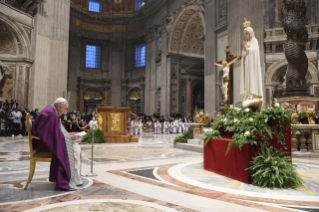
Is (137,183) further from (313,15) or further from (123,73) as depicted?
(123,73)

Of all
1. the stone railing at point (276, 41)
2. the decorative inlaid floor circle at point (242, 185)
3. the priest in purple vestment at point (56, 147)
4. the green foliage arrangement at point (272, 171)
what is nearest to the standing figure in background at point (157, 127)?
the stone railing at point (276, 41)

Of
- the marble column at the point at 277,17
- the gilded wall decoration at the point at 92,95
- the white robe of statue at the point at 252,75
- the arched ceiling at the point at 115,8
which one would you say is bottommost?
the white robe of statue at the point at 252,75

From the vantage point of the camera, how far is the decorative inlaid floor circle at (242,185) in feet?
11.4

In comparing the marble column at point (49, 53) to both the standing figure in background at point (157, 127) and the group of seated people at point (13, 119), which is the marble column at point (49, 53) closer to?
the group of seated people at point (13, 119)

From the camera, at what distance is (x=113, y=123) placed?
12016mm

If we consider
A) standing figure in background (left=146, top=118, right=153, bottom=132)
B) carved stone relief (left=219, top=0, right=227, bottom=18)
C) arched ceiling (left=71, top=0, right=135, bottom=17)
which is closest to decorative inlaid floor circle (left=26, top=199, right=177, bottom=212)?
carved stone relief (left=219, top=0, right=227, bottom=18)

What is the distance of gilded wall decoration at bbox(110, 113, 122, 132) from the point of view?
38.9 feet

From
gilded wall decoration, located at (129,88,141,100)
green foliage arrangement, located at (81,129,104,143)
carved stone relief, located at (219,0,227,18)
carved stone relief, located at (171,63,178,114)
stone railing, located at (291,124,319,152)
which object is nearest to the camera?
stone railing, located at (291,124,319,152)

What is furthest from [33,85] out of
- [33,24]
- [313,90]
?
[313,90]

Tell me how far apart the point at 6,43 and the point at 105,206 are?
52.6 ft

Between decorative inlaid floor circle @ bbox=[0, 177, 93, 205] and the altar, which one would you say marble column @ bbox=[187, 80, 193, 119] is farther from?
decorative inlaid floor circle @ bbox=[0, 177, 93, 205]

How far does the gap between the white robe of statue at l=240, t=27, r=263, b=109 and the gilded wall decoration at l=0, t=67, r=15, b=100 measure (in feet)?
47.7

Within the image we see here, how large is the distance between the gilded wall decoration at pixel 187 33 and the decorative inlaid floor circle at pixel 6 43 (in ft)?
46.5

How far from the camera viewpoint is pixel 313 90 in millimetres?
13047
